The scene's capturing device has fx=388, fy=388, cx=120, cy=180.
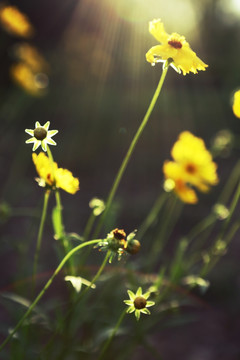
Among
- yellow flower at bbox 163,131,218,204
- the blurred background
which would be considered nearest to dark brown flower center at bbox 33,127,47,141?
yellow flower at bbox 163,131,218,204

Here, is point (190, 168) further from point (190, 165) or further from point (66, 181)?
point (66, 181)

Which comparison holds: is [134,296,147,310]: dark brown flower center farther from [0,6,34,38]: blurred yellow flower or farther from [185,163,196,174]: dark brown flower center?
[0,6,34,38]: blurred yellow flower

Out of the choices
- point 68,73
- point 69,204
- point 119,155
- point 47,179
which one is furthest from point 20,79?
point 68,73

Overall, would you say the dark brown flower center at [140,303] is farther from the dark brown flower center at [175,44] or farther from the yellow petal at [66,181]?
the dark brown flower center at [175,44]

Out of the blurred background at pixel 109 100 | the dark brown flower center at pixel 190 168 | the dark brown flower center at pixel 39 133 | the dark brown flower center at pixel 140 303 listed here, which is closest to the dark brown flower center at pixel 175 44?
the dark brown flower center at pixel 39 133

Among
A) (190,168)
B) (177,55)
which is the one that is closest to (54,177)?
(177,55)

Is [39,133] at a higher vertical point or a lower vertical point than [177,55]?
lower

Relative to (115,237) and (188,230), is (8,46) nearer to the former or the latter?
(188,230)
